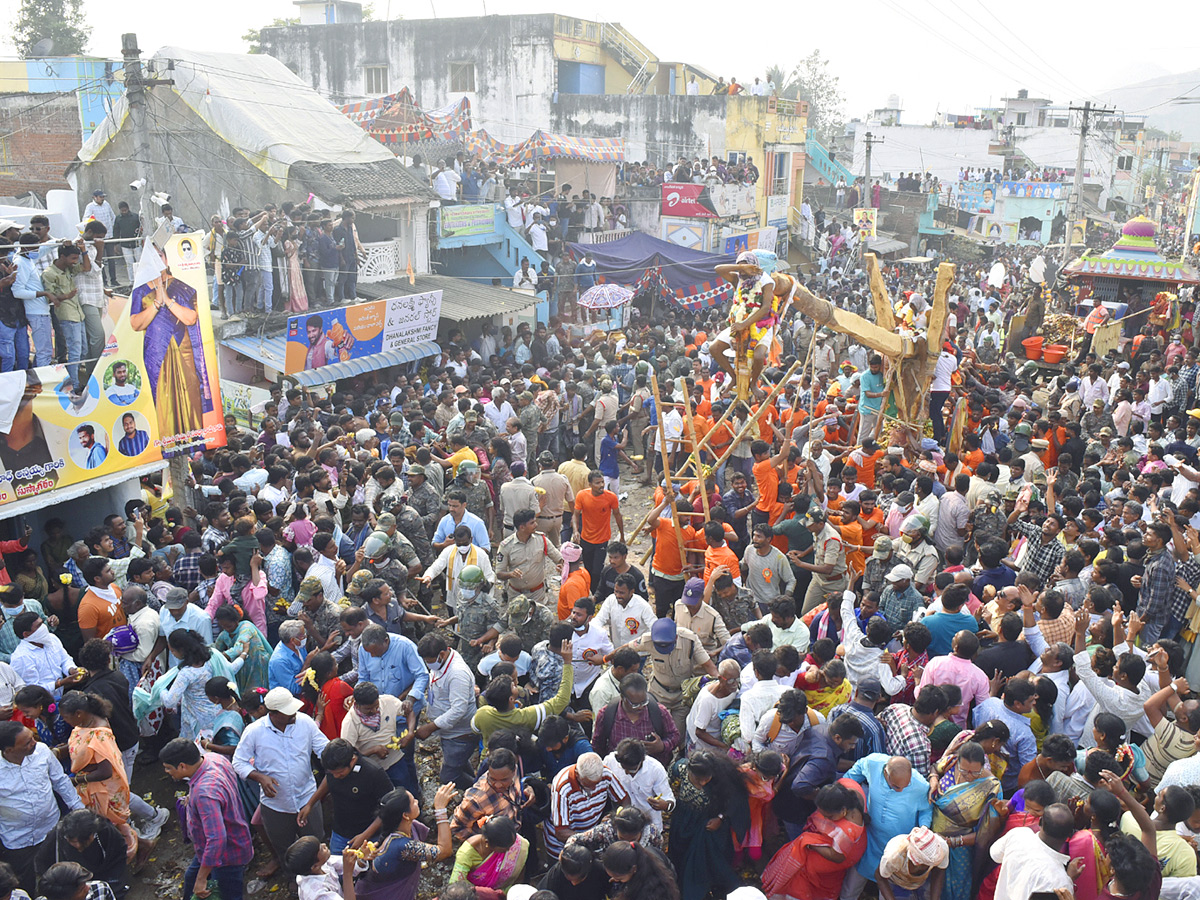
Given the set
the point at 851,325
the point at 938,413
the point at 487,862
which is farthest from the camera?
the point at 938,413

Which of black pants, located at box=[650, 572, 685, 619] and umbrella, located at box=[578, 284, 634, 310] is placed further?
umbrella, located at box=[578, 284, 634, 310]

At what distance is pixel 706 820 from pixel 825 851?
0.65 metres

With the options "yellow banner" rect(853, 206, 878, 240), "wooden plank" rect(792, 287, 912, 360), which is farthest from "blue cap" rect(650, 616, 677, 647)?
"yellow banner" rect(853, 206, 878, 240)

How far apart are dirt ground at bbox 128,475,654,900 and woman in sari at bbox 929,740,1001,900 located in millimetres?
3034

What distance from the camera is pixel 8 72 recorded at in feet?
78.5

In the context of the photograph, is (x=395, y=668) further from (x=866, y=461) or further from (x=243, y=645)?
(x=866, y=461)

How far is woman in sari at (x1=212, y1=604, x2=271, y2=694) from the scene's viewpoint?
6.26 m

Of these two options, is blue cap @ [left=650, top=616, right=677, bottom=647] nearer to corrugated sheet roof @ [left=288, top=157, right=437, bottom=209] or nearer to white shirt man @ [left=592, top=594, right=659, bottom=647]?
white shirt man @ [left=592, top=594, right=659, bottom=647]

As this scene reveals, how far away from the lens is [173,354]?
8875 millimetres

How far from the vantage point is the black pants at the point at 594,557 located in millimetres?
8906

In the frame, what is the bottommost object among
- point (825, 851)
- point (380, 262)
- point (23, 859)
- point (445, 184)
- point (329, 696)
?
point (23, 859)

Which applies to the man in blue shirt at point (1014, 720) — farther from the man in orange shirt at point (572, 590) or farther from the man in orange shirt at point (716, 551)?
the man in orange shirt at point (572, 590)

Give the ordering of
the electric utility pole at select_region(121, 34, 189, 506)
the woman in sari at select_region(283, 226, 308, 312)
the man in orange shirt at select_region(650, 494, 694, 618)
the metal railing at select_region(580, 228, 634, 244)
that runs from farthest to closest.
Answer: the metal railing at select_region(580, 228, 634, 244), the woman in sari at select_region(283, 226, 308, 312), the electric utility pole at select_region(121, 34, 189, 506), the man in orange shirt at select_region(650, 494, 694, 618)

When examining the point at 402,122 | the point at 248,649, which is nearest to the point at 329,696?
the point at 248,649
